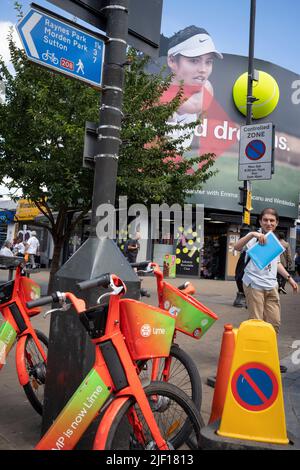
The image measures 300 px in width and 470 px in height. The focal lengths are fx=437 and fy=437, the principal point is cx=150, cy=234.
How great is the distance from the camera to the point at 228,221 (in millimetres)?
22641

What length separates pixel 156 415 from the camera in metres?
2.75

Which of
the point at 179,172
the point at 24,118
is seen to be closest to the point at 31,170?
the point at 24,118

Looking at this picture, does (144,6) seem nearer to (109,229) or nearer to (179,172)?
(109,229)

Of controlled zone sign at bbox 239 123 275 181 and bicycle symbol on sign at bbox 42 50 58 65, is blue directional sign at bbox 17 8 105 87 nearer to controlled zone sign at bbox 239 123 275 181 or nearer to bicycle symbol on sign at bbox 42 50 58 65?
bicycle symbol on sign at bbox 42 50 58 65

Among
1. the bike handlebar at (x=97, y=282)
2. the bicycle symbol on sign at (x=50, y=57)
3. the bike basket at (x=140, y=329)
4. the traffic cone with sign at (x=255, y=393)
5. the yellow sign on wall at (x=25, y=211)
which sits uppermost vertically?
the yellow sign on wall at (x=25, y=211)

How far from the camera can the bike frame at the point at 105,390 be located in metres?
2.27

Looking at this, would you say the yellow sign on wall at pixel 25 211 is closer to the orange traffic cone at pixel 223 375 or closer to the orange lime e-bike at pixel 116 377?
the orange traffic cone at pixel 223 375

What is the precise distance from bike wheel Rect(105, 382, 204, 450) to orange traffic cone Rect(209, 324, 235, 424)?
0.23 meters

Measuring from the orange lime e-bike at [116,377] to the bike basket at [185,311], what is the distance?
0.75 m

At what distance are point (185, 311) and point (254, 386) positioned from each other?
86 cm

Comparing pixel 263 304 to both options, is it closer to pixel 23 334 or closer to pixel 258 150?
pixel 23 334

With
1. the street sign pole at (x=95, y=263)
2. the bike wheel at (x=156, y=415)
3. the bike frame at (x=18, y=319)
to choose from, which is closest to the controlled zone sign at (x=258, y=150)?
the street sign pole at (x=95, y=263)

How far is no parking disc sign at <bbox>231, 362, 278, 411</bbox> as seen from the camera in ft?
8.16

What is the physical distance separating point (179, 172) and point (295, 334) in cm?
537
